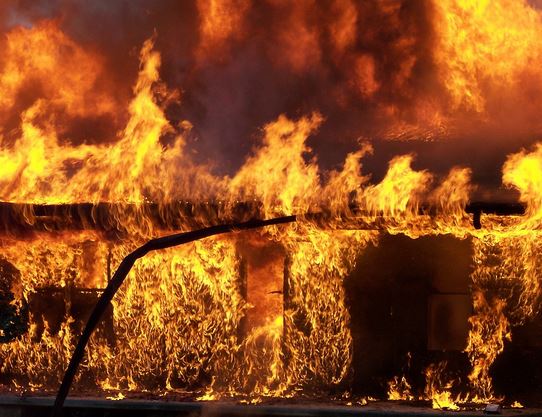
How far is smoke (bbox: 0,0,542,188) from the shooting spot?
15406 mm

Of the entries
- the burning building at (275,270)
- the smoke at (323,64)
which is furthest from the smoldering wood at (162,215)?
the smoke at (323,64)

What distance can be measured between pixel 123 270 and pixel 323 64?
23.7 feet

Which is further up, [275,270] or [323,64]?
[323,64]

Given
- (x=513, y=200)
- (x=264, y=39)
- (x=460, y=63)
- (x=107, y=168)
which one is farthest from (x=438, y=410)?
(x=264, y=39)

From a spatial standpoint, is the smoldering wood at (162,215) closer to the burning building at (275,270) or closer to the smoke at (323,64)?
the burning building at (275,270)

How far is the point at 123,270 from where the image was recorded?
10.6 metres

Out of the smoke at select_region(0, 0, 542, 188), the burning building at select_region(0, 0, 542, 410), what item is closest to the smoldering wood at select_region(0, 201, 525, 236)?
the burning building at select_region(0, 0, 542, 410)

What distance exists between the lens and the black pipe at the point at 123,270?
10.2 meters

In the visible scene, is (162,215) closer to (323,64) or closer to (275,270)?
(275,270)

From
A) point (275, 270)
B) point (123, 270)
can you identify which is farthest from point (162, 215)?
point (275, 270)

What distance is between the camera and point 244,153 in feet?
44.0

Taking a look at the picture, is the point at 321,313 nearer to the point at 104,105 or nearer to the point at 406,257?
the point at 406,257

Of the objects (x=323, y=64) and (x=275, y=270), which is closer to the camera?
(x=275, y=270)

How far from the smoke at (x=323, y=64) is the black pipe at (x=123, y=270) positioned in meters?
4.16
